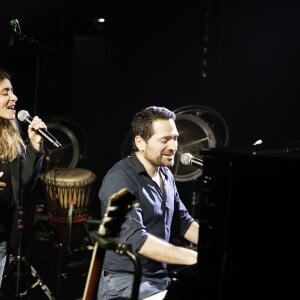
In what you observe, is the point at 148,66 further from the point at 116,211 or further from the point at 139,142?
the point at 116,211

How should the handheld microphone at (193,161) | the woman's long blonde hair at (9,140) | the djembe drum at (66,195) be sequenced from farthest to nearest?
the djembe drum at (66,195), the woman's long blonde hair at (9,140), the handheld microphone at (193,161)

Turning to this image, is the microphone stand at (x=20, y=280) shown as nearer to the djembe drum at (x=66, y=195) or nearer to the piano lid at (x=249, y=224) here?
the djembe drum at (x=66, y=195)

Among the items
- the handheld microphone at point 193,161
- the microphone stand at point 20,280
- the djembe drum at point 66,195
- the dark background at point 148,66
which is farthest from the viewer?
the dark background at point 148,66

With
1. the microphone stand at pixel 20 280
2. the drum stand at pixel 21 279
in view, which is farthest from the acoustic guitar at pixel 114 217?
the drum stand at pixel 21 279

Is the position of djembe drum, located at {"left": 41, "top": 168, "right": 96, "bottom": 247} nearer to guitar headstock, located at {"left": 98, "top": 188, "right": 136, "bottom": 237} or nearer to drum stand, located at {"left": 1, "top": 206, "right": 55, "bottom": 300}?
drum stand, located at {"left": 1, "top": 206, "right": 55, "bottom": 300}

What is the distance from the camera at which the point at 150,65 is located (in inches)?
207

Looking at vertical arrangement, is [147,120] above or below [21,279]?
above

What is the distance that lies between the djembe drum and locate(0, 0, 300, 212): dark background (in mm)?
317

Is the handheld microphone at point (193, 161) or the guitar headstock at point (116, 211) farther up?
the handheld microphone at point (193, 161)

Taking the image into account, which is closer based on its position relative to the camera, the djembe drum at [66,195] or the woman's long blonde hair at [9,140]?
the woman's long blonde hair at [9,140]

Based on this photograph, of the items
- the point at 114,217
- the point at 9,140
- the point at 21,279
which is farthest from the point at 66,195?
the point at 114,217

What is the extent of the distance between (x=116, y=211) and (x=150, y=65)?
12.8 ft

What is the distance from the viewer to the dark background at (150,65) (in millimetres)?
4506

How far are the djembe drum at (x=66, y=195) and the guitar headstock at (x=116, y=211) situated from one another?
Result: 2736mm
